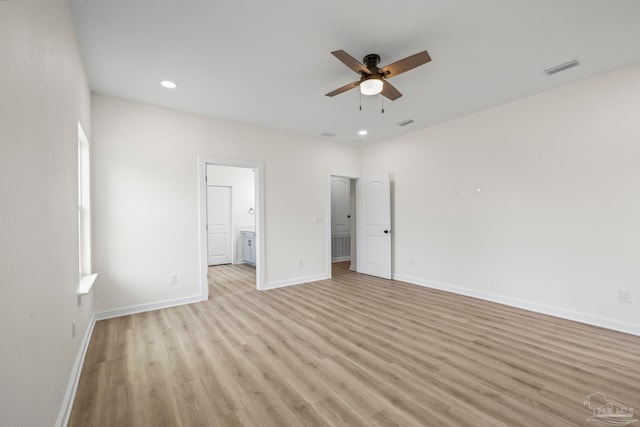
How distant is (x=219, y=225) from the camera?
7.23 meters

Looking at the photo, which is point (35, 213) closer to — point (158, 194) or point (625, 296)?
point (158, 194)

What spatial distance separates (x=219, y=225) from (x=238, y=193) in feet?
3.26

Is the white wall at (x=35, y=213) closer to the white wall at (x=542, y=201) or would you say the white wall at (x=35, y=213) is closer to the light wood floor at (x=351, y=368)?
the light wood floor at (x=351, y=368)

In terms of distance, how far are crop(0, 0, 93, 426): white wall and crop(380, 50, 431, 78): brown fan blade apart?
233 centimetres

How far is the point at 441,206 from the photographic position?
4.68 meters

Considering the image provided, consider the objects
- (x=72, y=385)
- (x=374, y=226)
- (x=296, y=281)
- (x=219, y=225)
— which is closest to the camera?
(x=72, y=385)

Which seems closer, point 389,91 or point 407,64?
Result: point 407,64

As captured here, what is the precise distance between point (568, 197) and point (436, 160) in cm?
189

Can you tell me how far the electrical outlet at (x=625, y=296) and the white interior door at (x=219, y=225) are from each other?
7.14 meters

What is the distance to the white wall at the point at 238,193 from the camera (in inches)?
283

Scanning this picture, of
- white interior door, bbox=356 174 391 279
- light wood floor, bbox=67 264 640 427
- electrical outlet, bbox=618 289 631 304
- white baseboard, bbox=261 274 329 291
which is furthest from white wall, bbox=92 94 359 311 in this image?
electrical outlet, bbox=618 289 631 304

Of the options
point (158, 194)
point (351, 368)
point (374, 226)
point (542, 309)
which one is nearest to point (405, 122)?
point (374, 226)

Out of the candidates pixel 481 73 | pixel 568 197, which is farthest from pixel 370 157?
pixel 568 197

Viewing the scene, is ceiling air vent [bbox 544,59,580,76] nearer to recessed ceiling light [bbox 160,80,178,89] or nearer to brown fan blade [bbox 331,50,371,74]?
brown fan blade [bbox 331,50,371,74]
